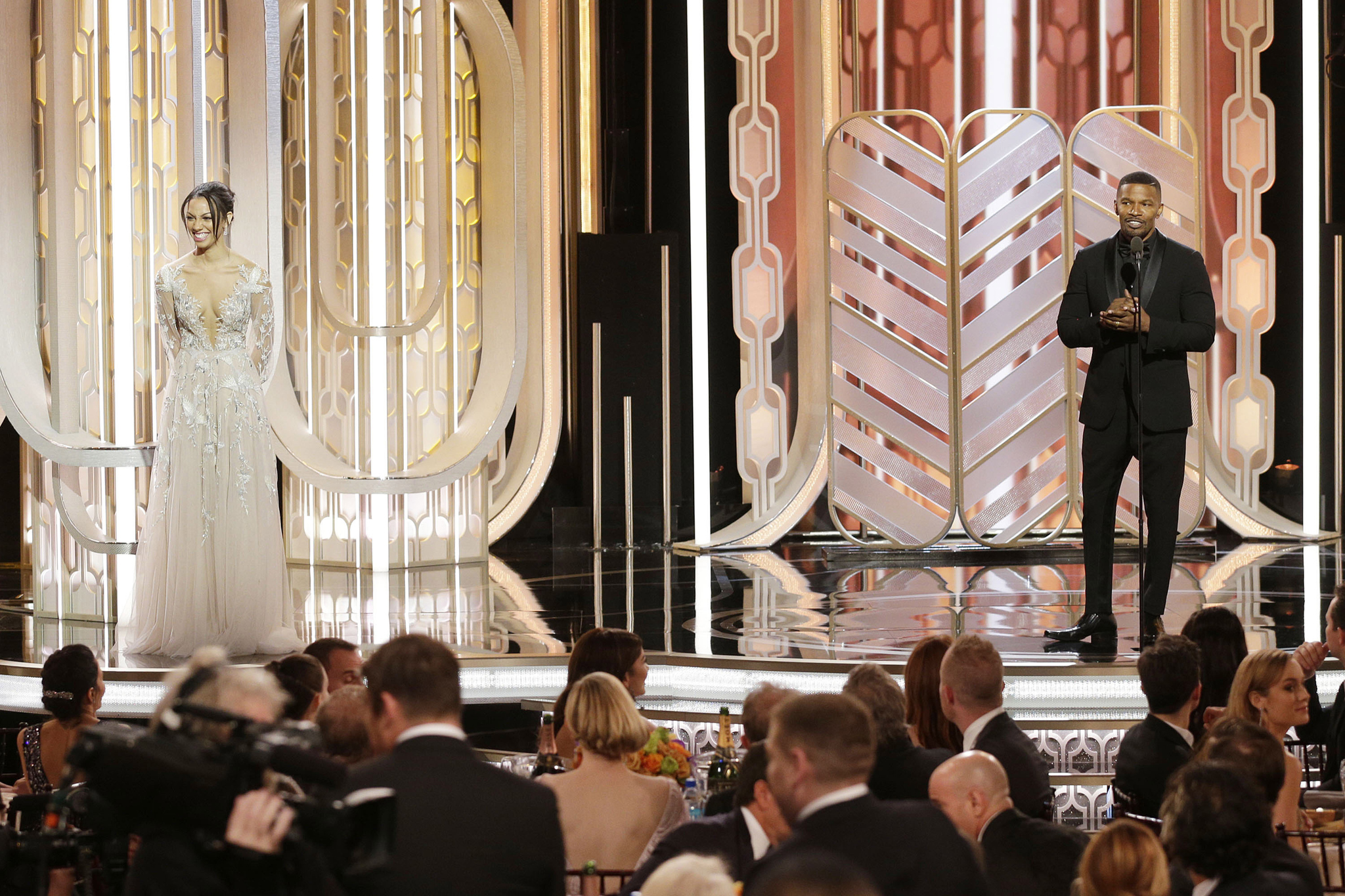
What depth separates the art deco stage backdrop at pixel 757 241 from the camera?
24.7 ft

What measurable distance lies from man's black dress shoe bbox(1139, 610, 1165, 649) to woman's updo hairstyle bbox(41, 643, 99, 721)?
9.36 feet

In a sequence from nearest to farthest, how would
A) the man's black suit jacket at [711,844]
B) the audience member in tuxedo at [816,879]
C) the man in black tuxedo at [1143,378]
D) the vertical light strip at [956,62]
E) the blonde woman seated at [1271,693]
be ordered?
the audience member in tuxedo at [816,879] < the man's black suit jacket at [711,844] < the blonde woman seated at [1271,693] < the man in black tuxedo at [1143,378] < the vertical light strip at [956,62]

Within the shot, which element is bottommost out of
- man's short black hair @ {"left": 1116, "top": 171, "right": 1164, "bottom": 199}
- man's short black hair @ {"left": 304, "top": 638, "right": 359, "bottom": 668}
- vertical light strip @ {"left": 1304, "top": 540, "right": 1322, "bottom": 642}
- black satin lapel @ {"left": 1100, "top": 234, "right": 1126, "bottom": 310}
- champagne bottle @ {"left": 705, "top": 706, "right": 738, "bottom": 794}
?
vertical light strip @ {"left": 1304, "top": 540, "right": 1322, "bottom": 642}

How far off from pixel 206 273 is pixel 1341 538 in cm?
610

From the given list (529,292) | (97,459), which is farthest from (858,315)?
(97,459)

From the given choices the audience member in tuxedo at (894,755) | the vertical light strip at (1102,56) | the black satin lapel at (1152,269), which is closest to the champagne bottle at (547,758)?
the audience member in tuxedo at (894,755)

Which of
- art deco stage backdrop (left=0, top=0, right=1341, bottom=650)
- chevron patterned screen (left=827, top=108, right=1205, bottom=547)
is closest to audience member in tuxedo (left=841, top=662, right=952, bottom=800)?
art deco stage backdrop (left=0, top=0, right=1341, bottom=650)

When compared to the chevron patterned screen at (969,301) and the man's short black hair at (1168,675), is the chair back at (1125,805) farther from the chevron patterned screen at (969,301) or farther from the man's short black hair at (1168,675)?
the chevron patterned screen at (969,301)

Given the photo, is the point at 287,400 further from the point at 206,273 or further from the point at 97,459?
the point at 206,273

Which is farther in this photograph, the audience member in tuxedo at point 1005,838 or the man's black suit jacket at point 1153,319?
the man's black suit jacket at point 1153,319

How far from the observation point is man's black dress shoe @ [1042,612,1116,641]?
16.8 ft

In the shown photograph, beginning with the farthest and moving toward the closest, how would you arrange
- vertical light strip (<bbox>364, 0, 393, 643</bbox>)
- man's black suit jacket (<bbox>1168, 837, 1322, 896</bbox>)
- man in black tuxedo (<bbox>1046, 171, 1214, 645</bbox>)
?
vertical light strip (<bbox>364, 0, 393, 643</bbox>) < man in black tuxedo (<bbox>1046, 171, 1214, 645</bbox>) < man's black suit jacket (<bbox>1168, 837, 1322, 896</bbox>)

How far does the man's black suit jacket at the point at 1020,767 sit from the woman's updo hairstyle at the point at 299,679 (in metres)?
1.32

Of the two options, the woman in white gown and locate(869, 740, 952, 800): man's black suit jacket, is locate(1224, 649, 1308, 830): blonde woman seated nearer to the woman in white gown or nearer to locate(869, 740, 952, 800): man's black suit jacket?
locate(869, 740, 952, 800): man's black suit jacket
